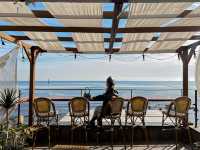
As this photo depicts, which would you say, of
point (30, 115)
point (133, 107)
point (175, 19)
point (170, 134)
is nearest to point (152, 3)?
point (175, 19)

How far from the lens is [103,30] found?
23.4ft

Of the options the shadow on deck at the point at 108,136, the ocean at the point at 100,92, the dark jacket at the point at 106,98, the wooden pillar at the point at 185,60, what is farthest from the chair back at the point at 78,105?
the wooden pillar at the point at 185,60

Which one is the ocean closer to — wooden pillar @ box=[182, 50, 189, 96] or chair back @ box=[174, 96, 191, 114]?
wooden pillar @ box=[182, 50, 189, 96]

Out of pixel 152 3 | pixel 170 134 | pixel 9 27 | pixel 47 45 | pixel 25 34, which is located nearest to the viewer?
pixel 152 3

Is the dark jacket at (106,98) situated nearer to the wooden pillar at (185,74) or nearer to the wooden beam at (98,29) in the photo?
the wooden beam at (98,29)

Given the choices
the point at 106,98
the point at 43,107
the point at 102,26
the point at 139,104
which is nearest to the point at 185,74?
the point at 139,104

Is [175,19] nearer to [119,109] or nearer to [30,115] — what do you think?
[119,109]

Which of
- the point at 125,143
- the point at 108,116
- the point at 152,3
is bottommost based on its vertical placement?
the point at 125,143

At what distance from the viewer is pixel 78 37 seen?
832 cm

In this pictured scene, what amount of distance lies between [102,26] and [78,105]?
2.09 meters

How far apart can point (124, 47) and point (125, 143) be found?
2.88 meters

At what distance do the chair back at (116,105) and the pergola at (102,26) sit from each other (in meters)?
1.44

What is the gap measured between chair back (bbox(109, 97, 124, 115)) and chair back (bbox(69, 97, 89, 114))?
22.1 inches

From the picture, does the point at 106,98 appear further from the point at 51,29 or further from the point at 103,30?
the point at 51,29
